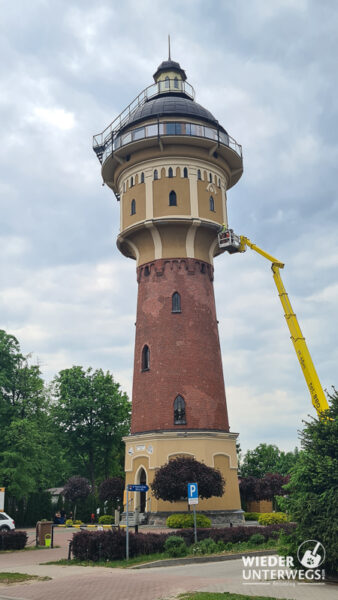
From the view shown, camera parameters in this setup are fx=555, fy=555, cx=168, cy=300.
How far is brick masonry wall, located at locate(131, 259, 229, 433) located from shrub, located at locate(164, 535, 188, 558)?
1291 centimetres

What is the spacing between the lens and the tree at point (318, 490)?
13453 millimetres

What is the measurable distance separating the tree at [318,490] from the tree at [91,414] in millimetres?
41103

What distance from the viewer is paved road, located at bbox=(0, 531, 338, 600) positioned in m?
12.6

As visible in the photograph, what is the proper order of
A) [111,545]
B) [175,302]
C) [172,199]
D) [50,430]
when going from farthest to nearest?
1. [50,430]
2. [172,199]
3. [175,302]
4. [111,545]

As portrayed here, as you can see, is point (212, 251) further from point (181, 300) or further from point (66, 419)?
point (66, 419)

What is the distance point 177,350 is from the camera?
34156mm

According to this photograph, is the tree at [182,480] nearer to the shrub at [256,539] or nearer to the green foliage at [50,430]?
the shrub at [256,539]

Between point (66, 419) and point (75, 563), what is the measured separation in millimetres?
36233

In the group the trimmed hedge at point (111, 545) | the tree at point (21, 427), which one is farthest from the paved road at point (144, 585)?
the tree at point (21, 427)

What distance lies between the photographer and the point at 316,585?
43.2 feet

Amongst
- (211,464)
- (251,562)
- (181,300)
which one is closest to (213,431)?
(211,464)

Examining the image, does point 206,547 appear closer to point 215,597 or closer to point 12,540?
point 215,597

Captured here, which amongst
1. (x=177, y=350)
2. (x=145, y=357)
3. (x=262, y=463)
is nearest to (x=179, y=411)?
(x=177, y=350)

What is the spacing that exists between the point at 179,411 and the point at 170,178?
15.3m
